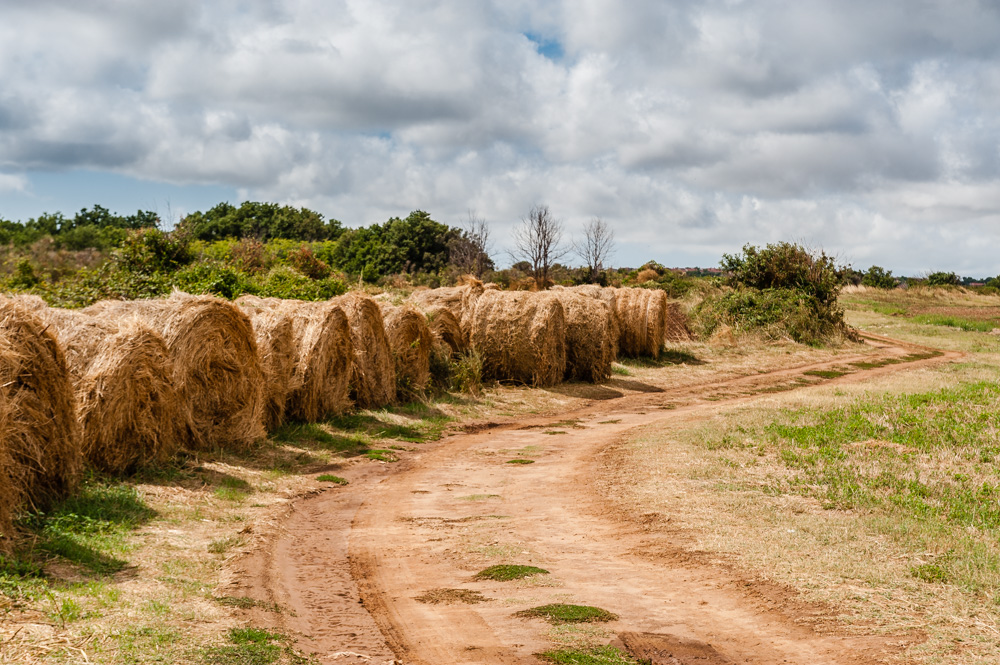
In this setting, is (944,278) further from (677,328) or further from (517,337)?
(517,337)

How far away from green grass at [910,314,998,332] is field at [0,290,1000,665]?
30.8 m

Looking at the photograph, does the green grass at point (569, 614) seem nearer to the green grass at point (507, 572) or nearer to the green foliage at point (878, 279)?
the green grass at point (507, 572)

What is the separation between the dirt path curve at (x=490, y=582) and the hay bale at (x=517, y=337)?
7857 millimetres

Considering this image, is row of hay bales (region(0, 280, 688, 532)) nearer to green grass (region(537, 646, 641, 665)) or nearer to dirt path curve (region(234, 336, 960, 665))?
dirt path curve (region(234, 336, 960, 665))

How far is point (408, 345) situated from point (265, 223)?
6044cm

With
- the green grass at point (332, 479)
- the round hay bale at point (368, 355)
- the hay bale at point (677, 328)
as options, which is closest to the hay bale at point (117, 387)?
the green grass at point (332, 479)

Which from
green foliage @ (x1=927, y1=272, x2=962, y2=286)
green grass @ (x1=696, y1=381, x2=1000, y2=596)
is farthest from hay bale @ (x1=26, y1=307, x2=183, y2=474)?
green foliage @ (x1=927, y1=272, x2=962, y2=286)

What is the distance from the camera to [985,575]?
6.71m

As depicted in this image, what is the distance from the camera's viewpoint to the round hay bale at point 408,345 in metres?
16.6

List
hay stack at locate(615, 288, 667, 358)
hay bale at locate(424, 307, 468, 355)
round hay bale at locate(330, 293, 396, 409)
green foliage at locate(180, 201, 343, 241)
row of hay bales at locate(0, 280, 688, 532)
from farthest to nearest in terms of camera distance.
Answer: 1. green foliage at locate(180, 201, 343, 241)
2. hay stack at locate(615, 288, 667, 358)
3. hay bale at locate(424, 307, 468, 355)
4. round hay bale at locate(330, 293, 396, 409)
5. row of hay bales at locate(0, 280, 688, 532)

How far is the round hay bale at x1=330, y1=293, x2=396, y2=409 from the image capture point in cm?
1523

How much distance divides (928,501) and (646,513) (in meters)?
3.24

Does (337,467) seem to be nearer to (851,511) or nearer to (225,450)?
(225,450)

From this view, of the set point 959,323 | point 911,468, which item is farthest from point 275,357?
point 959,323
